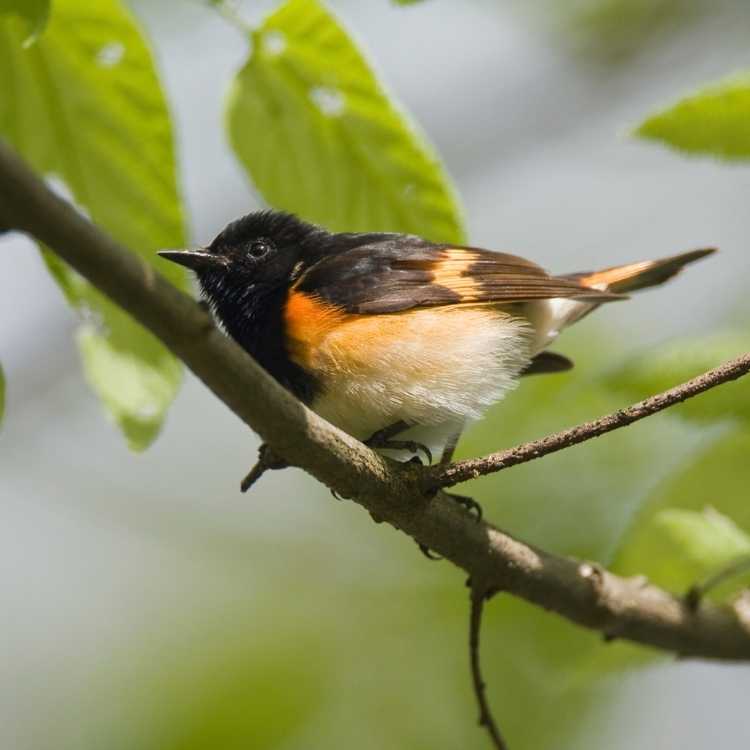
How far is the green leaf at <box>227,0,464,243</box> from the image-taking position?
2865 mm

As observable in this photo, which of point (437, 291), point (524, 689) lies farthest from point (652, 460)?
point (524, 689)

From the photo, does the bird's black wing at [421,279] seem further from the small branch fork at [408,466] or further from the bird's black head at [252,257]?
the small branch fork at [408,466]

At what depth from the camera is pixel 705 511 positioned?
3.16 metres

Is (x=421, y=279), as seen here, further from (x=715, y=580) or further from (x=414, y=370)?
(x=715, y=580)

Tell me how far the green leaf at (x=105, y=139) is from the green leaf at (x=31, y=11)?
0.67m

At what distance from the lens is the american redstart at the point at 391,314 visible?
3617 mm

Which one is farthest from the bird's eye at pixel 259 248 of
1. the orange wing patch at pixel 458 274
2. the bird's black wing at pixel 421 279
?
the orange wing patch at pixel 458 274

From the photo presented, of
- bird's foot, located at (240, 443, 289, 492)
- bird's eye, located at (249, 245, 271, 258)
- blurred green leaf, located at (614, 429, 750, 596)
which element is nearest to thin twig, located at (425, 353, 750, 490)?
bird's foot, located at (240, 443, 289, 492)

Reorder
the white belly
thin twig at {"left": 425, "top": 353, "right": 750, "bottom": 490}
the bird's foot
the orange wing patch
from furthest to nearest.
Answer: the orange wing patch → the white belly → the bird's foot → thin twig at {"left": 425, "top": 353, "right": 750, "bottom": 490}

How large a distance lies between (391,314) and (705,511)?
1243 millimetres

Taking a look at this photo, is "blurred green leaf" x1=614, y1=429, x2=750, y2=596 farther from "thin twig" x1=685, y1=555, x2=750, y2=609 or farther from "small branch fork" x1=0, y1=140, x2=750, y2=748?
"small branch fork" x1=0, y1=140, x2=750, y2=748

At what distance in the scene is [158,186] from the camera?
112 inches

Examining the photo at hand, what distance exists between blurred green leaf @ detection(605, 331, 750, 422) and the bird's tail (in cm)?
104

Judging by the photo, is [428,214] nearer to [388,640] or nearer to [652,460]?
[652,460]
